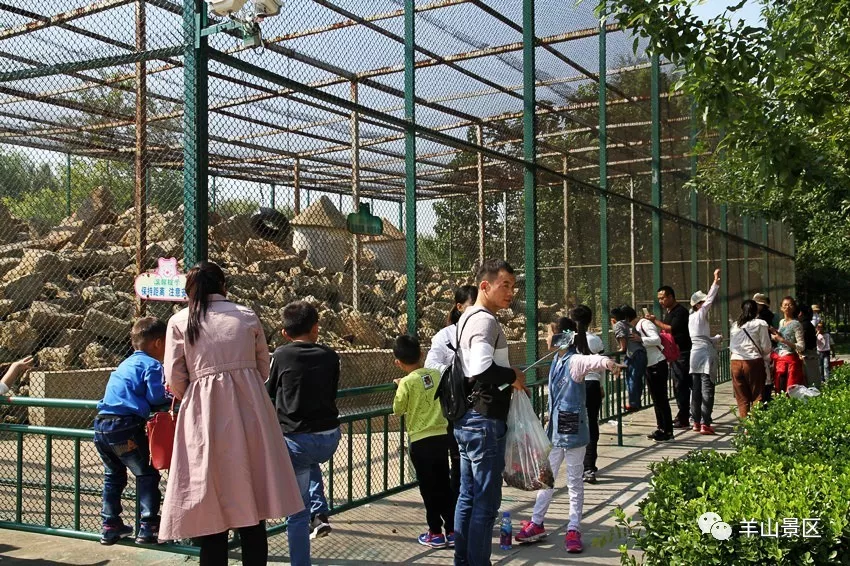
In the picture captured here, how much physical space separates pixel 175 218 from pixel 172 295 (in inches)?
413

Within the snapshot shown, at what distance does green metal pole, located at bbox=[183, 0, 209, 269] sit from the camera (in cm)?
464

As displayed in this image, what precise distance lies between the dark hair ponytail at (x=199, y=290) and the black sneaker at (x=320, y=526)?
6.76ft

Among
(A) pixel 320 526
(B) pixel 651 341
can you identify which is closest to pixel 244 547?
(A) pixel 320 526

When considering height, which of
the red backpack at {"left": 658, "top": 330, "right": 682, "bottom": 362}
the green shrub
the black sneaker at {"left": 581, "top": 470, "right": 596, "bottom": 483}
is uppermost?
the red backpack at {"left": 658, "top": 330, "right": 682, "bottom": 362}

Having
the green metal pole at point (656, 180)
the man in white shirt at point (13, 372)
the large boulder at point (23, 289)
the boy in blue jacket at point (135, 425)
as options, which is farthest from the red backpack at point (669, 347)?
the large boulder at point (23, 289)

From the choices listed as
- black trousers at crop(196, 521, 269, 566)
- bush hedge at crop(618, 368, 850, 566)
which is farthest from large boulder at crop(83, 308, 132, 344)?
bush hedge at crop(618, 368, 850, 566)

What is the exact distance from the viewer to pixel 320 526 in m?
5.34

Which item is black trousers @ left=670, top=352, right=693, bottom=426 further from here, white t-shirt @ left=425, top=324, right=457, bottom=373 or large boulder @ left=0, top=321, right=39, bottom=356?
large boulder @ left=0, top=321, right=39, bottom=356

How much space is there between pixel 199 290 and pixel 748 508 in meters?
2.47

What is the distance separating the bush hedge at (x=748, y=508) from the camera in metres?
2.87

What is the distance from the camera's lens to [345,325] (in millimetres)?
12117

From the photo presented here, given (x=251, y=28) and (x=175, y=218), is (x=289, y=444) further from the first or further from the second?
(x=175, y=218)

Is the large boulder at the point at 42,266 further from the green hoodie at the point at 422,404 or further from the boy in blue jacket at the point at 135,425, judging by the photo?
the green hoodie at the point at 422,404

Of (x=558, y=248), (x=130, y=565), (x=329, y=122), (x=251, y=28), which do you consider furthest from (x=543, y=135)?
(x=130, y=565)
